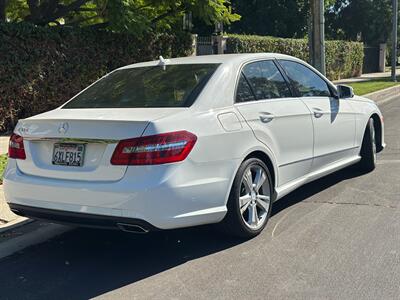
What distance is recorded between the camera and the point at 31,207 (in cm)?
443

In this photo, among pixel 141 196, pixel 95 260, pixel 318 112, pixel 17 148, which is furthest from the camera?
pixel 318 112

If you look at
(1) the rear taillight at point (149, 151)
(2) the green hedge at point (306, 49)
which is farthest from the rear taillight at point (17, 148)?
(2) the green hedge at point (306, 49)

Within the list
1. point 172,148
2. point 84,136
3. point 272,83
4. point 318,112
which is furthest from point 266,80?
point 84,136

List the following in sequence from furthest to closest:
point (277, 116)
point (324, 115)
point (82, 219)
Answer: point (324, 115) → point (277, 116) → point (82, 219)

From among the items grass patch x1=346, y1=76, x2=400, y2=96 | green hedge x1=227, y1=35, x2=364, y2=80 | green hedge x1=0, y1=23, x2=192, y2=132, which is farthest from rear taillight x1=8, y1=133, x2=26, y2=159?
green hedge x1=227, y1=35, x2=364, y2=80

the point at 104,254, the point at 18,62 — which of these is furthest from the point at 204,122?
the point at 18,62

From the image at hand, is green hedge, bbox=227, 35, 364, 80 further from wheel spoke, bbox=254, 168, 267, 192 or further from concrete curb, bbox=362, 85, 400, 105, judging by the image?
wheel spoke, bbox=254, 168, 267, 192

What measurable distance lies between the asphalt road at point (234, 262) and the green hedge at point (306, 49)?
51.5 ft

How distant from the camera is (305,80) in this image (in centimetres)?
606

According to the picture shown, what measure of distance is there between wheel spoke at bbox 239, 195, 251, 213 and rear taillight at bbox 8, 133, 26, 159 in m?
1.83

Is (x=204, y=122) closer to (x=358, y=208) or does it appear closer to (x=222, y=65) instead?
(x=222, y=65)

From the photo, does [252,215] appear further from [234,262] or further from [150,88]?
[150,88]

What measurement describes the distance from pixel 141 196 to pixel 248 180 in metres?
1.16

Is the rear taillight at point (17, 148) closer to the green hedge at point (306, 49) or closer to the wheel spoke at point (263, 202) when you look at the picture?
the wheel spoke at point (263, 202)
